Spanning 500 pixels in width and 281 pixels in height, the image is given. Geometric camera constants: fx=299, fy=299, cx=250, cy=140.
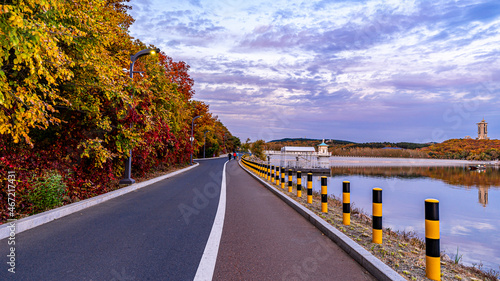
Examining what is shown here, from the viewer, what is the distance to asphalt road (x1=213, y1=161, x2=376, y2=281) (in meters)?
3.67

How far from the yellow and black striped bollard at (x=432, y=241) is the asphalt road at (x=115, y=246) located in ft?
9.28

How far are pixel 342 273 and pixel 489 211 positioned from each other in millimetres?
21069

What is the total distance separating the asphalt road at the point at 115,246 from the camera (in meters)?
3.64

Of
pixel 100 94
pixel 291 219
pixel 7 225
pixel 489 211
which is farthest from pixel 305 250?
pixel 489 211

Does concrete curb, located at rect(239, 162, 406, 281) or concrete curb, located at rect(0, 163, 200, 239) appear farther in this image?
concrete curb, located at rect(0, 163, 200, 239)

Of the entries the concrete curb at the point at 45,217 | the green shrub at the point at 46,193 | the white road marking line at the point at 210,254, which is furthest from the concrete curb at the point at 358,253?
the green shrub at the point at 46,193

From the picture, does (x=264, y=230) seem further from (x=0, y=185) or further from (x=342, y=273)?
(x=0, y=185)

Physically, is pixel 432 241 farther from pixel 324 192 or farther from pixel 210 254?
pixel 324 192

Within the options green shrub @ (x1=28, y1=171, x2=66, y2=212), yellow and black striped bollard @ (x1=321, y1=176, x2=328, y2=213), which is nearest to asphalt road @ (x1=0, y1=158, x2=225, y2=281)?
green shrub @ (x1=28, y1=171, x2=66, y2=212)

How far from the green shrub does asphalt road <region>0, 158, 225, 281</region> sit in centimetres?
69

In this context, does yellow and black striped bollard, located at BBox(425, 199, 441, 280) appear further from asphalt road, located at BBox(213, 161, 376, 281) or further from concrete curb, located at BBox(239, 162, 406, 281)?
asphalt road, located at BBox(213, 161, 376, 281)

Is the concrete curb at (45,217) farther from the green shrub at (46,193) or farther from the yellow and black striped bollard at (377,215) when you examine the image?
the yellow and black striped bollard at (377,215)

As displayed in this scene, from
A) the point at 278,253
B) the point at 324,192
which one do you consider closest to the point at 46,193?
the point at 278,253

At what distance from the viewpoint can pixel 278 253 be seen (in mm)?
4438
